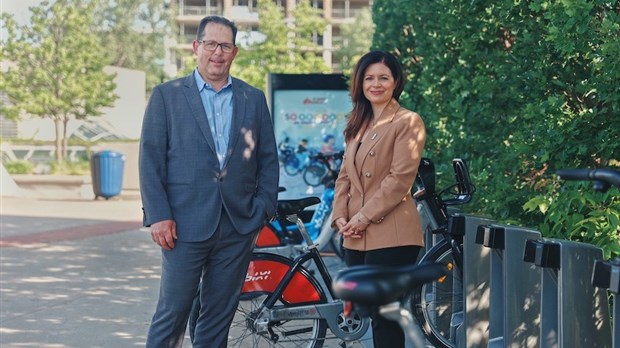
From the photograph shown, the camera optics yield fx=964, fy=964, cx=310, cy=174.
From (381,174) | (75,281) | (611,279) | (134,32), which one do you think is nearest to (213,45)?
(381,174)

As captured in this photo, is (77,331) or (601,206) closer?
(601,206)

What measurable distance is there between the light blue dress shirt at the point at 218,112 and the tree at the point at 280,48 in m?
35.2

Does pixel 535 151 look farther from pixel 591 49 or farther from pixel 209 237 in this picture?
pixel 209 237

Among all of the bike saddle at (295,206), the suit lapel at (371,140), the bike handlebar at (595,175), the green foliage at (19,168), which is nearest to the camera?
the bike handlebar at (595,175)

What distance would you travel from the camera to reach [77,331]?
7.30 meters

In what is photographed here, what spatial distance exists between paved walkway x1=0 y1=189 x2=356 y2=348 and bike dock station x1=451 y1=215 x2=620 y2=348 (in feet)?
7.85

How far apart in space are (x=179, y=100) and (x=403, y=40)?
22.8ft

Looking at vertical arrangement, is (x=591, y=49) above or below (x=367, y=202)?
above

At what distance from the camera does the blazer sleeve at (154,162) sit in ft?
14.9

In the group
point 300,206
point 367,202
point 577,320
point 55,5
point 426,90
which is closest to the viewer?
point 577,320

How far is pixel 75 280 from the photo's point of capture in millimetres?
10008

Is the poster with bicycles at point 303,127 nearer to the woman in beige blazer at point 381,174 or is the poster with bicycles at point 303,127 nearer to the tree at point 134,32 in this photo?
the woman in beige blazer at point 381,174

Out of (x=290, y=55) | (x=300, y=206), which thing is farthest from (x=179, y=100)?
(x=290, y=55)

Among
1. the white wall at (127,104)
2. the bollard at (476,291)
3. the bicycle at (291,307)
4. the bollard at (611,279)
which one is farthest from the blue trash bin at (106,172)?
the white wall at (127,104)
